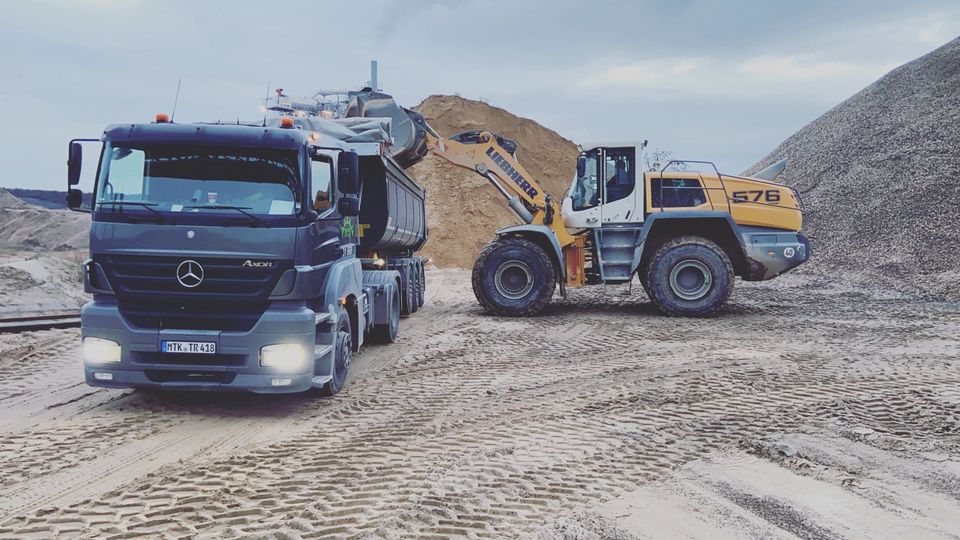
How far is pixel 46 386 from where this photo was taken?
23.9 feet

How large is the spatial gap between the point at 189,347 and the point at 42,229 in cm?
4035

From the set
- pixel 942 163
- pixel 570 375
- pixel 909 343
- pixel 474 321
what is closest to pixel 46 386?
pixel 570 375

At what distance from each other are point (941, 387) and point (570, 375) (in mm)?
3659

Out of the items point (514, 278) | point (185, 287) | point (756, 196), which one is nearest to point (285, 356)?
point (185, 287)

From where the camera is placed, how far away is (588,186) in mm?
12625

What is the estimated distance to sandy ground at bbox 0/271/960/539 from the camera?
392 cm

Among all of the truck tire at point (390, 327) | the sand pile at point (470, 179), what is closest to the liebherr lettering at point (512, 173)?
the truck tire at point (390, 327)

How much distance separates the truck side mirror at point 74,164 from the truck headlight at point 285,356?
7.49 feet

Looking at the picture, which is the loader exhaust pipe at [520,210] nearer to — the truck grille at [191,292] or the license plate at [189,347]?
the truck grille at [191,292]

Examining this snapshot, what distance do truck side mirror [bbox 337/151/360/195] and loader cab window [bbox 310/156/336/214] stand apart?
0.10 meters

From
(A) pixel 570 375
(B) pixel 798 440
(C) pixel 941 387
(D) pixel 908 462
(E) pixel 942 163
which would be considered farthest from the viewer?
(E) pixel 942 163

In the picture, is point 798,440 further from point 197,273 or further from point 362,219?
point 362,219

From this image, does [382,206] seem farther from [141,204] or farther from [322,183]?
[141,204]

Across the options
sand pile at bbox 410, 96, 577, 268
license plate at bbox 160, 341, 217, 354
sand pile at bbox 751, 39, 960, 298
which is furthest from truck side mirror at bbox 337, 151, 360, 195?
sand pile at bbox 410, 96, 577, 268
